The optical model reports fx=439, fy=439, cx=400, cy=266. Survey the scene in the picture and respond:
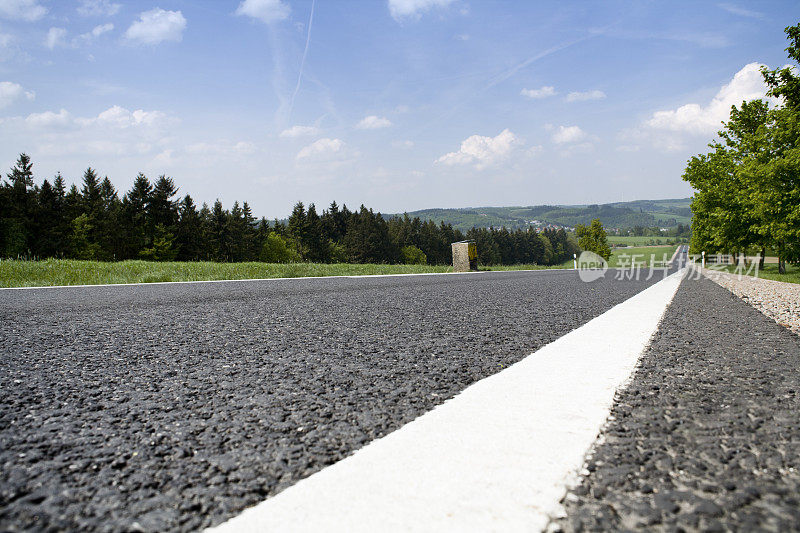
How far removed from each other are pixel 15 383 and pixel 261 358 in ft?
4.37

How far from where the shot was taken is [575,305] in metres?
6.47

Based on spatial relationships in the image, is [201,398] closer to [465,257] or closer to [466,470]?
[466,470]

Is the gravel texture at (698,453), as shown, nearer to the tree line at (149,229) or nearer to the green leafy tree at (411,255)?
the tree line at (149,229)

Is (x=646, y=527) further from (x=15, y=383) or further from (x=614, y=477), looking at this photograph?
(x=15, y=383)

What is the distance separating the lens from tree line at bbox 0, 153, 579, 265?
47000mm

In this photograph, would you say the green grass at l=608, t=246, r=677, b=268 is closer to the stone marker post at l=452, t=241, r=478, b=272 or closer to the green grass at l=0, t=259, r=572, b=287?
the stone marker post at l=452, t=241, r=478, b=272

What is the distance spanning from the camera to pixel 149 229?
5219 centimetres

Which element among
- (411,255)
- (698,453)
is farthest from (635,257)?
(698,453)

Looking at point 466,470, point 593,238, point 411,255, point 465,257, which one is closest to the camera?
point 466,470

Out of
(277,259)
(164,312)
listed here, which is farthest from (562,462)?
(277,259)

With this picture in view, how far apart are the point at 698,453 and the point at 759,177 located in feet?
66.2

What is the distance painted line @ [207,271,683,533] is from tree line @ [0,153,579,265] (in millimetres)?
36167

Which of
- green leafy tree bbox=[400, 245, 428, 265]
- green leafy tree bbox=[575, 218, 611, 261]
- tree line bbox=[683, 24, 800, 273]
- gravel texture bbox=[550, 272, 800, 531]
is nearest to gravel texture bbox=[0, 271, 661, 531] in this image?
gravel texture bbox=[550, 272, 800, 531]

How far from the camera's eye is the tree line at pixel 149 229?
154ft
